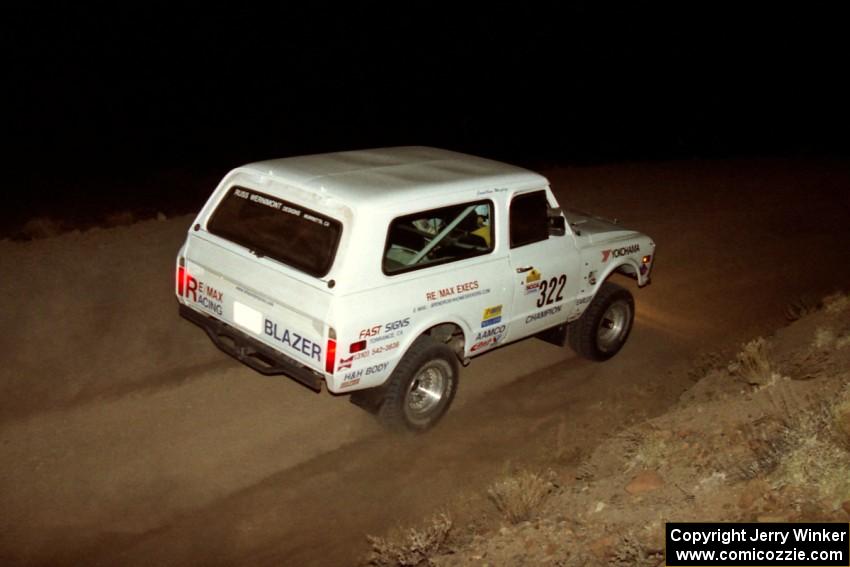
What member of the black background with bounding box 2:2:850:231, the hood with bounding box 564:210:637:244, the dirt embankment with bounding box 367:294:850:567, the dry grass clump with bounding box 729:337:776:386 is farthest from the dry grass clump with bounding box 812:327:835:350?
the black background with bounding box 2:2:850:231

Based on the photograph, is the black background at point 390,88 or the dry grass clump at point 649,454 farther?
the black background at point 390,88

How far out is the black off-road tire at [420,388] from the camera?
6320 millimetres

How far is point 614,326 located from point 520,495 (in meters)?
3.50

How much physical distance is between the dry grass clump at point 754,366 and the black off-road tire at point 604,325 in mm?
1223

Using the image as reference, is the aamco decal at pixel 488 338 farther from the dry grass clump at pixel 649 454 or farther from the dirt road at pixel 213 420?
the dry grass clump at pixel 649 454

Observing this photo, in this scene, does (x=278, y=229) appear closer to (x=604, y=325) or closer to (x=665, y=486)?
(x=665, y=486)

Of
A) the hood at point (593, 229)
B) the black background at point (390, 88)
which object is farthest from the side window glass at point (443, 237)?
the black background at point (390, 88)

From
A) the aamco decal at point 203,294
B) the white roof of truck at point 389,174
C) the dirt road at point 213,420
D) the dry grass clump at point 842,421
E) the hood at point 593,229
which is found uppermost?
the white roof of truck at point 389,174

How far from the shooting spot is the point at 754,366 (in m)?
7.27

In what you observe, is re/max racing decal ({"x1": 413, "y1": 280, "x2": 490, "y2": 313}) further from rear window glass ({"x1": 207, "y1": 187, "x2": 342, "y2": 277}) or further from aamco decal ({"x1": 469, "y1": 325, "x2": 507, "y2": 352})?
rear window glass ({"x1": 207, "y1": 187, "x2": 342, "y2": 277})

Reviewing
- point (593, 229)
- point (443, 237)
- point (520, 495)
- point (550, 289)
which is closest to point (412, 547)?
point (520, 495)

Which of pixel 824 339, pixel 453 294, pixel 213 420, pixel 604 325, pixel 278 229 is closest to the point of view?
pixel 278 229

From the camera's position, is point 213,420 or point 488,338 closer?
point 213,420

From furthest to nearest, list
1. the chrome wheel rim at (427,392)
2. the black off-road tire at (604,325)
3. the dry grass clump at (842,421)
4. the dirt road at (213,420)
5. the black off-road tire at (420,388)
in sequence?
the black off-road tire at (604,325), the chrome wheel rim at (427,392), the black off-road tire at (420,388), the dirt road at (213,420), the dry grass clump at (842,421)
